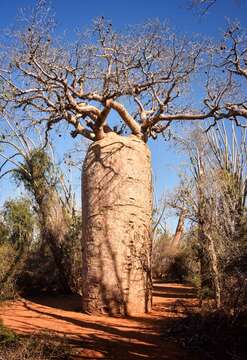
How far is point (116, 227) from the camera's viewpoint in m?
6.55

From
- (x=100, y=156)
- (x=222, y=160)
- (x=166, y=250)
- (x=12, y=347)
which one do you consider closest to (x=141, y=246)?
(x=100, y=156)

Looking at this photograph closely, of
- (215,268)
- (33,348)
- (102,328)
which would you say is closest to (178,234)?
(215,268)

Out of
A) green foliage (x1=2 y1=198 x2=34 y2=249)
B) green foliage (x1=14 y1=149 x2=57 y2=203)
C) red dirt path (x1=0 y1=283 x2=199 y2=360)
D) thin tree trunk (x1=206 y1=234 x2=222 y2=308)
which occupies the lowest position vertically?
red dirt path (x1=0 y1=283 x2=199 y2=360)

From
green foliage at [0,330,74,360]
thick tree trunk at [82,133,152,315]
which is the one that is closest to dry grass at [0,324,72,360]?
green foliage at [0,330,74,360]

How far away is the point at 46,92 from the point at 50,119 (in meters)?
0.52

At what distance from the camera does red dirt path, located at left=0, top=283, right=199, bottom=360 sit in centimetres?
397

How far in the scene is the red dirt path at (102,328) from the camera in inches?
156

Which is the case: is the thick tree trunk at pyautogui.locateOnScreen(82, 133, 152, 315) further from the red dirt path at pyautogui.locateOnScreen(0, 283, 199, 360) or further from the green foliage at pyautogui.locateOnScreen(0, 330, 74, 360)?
the green foliage at pyautogui.locateOnScreen(0, 330, 74, 360)

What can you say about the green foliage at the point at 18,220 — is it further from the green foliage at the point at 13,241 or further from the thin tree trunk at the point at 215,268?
the thin tree trunk at the point at 215,268

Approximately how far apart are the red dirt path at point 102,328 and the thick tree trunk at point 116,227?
A: 339 millimetres

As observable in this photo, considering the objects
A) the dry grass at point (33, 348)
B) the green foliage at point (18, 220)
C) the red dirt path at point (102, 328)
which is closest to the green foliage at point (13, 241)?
the green foliage at point (18, 220)

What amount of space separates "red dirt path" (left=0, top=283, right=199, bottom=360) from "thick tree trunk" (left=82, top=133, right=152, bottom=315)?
339 millimetres

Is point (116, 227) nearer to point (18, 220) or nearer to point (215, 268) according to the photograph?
point (215, 268)

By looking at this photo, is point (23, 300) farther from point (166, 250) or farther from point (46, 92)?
point (166, 250)
